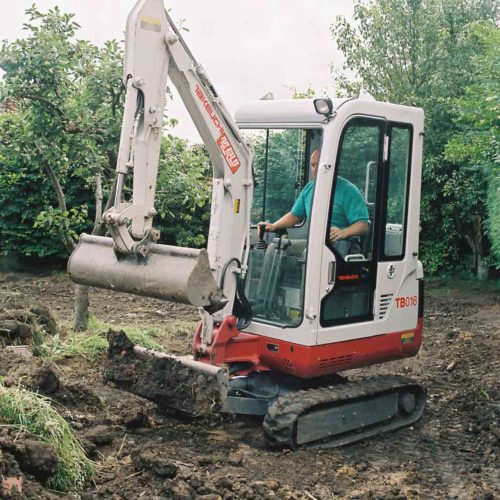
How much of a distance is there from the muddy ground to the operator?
1592mm

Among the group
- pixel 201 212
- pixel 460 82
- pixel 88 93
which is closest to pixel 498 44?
pixel 460 82

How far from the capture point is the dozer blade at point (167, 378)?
5703mm

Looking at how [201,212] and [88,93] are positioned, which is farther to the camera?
[201,212]

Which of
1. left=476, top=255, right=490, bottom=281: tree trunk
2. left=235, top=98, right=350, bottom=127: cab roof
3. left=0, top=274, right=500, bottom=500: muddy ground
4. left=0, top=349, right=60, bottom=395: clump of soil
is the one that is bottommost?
left=0, top=274, right=500, bottom=500: muddy ground

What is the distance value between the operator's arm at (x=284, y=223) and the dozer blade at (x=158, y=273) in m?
0.93

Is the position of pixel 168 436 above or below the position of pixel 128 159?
below

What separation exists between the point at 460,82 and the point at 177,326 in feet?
26.9

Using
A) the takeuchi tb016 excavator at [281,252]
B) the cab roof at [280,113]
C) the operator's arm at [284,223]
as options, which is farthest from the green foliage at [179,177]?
the operator's arm at [284,223]

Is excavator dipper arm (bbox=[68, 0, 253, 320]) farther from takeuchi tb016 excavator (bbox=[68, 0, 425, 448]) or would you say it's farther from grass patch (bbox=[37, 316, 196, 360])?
grass patch (bbox=[37, 316, 196, 360])

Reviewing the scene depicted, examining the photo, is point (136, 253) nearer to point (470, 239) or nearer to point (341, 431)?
point (341, 431)

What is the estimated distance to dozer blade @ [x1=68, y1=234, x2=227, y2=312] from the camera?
5348 mm

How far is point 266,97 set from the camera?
6.75 meters

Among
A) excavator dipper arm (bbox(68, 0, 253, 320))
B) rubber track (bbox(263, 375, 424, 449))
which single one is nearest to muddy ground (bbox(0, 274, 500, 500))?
rubber track (bbox(263, 375, 424, 449))

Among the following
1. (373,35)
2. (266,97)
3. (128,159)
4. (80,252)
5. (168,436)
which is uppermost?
(373,35)
